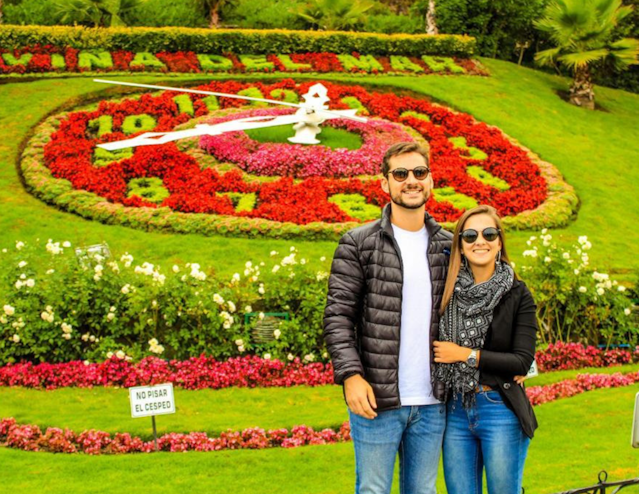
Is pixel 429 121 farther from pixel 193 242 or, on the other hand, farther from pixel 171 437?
pixel 171 437

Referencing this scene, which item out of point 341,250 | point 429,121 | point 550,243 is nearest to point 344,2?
point 429,121

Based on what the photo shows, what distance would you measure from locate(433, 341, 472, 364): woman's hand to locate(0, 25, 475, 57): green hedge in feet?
54.1

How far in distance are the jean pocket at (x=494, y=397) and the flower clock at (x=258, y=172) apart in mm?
8477

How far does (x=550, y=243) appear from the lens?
10797 millimetres

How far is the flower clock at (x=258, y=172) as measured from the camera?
1320 centimetres

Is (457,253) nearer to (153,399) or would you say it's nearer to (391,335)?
(391,335)

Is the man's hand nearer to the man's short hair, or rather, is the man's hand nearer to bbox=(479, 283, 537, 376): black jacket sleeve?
bbox=(479, 283, 537, 376): black jacket sleeve

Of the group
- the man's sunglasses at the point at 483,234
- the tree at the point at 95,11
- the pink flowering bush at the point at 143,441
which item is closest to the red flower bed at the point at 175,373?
the pink flowering bush at the point at 143,441

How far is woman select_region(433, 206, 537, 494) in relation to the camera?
14.3 feet

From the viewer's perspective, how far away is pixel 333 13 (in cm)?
2217

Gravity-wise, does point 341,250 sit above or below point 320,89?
below

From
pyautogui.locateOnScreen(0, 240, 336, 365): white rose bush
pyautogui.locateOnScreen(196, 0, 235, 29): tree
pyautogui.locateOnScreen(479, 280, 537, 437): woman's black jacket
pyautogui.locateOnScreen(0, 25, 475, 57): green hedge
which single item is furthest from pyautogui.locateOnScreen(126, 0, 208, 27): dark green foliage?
pyautogui.locateOnScreen(479, 280, 537, 437): woman's black jacket

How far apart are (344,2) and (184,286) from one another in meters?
13.9

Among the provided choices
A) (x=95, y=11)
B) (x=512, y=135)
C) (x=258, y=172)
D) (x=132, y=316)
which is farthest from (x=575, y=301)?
(x=95, y=11)
